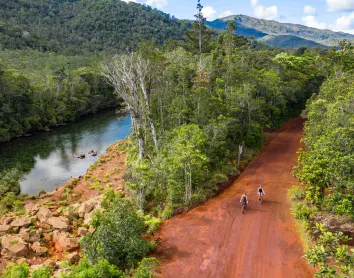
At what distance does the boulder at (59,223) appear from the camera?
21.1 meters

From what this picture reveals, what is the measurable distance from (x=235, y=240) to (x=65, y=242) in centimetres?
1031

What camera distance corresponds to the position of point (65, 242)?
1881 centimetres

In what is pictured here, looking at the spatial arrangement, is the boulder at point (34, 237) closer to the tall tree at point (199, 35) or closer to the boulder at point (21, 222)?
the boulder at point (21, 222)

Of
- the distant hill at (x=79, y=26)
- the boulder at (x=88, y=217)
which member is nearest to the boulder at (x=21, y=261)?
the boulder at (x=88, y=217)

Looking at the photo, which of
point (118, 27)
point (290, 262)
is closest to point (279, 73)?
point (290, 262)

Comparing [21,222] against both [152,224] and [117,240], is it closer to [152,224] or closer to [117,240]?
[152,224]

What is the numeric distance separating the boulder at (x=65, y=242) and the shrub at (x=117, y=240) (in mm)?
3025

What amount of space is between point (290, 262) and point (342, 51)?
44.4 metres

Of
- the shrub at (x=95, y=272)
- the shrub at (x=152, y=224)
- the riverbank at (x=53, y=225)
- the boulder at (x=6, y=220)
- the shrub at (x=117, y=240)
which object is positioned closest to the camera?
the shrub at (x=95, y=272)

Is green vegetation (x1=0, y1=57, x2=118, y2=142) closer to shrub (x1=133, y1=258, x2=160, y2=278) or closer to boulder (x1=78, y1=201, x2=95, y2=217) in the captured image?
boulder (x1=78, y1=201, x2=95, y2=217)

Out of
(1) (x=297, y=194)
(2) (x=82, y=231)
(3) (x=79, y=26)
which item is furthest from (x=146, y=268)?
(3) (x=79, y=26)

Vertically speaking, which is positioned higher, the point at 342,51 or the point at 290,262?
the point at 342,51

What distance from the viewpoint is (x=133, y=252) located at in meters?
15.1

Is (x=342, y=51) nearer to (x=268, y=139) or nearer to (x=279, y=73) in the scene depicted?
(x=279, y=73)
